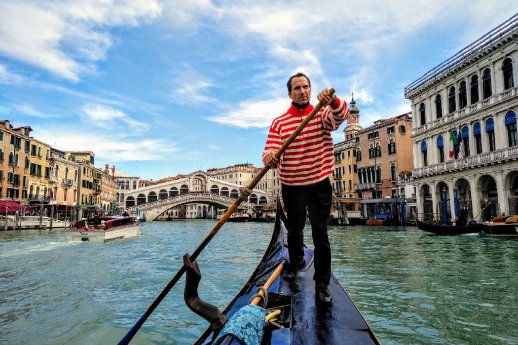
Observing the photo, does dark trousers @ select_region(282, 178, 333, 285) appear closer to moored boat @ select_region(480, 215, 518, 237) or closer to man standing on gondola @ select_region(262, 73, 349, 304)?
man standing on gondola @ select_region(262, 73, 349, 304)

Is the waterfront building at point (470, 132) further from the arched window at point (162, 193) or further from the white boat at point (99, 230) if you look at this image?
the arched window at point (162, 193)

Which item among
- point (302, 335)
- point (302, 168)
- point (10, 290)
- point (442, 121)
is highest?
point (442, 121)

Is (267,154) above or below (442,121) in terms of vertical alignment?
below

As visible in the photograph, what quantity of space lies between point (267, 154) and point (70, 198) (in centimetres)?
3014

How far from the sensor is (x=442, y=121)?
59.0 feet

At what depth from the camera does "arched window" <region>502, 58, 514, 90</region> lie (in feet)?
45.9

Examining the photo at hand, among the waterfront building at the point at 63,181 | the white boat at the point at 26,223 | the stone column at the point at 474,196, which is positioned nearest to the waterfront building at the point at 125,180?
the waterfront building at the point at 63,181

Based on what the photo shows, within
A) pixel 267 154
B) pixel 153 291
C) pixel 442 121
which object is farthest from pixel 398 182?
pixel 267 154

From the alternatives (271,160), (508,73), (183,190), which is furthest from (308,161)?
(183,190)

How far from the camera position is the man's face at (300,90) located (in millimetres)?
2008

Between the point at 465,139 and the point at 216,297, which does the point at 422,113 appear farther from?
the point at 216,297

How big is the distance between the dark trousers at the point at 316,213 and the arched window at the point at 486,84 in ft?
53.7

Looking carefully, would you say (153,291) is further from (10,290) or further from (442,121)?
(442,121)

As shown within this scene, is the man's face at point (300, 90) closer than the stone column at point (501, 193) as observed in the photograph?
Yes
